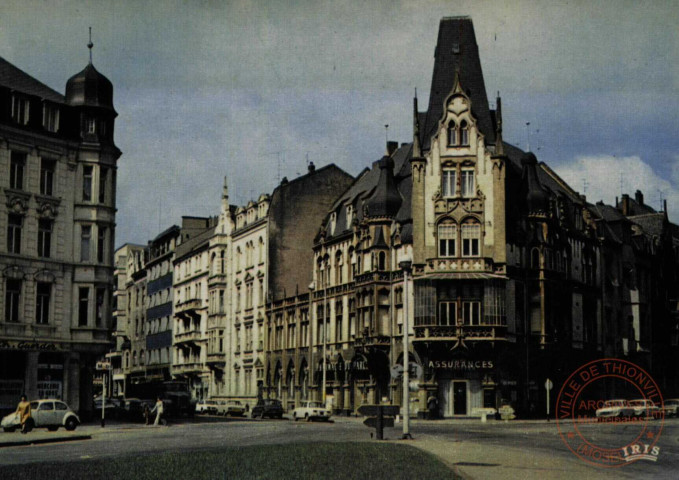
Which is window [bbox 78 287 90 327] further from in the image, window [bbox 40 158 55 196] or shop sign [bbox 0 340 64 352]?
window [bbox 40 158 55 196]

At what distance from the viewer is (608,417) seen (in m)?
63.0

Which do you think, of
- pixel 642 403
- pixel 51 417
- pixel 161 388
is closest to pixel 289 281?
pixel 161 388

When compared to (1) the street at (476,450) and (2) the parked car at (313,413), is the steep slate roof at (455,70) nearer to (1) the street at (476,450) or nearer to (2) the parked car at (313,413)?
(2) the parked car at (313,413)

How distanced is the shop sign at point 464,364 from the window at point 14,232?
2918 cm

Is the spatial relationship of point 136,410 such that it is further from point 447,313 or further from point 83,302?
point 447,313

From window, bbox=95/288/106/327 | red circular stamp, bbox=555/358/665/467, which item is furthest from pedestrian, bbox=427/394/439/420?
window, bbox=95/288/106/327

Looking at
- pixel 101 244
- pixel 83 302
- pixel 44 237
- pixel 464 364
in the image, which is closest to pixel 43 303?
pixel 83 302

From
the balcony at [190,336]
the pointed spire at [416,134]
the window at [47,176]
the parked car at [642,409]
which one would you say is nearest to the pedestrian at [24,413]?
the window at [47,176]

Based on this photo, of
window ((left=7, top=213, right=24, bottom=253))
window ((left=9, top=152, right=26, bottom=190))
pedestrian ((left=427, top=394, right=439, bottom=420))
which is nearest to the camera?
window ((left=7, top=213, right=24, bottom=253))

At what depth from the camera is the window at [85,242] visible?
57.0m

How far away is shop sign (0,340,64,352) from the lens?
173 ft

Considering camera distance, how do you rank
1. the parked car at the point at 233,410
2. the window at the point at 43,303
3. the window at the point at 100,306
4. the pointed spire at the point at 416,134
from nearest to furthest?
the window at the point at 43,303 < the window at the point at 100,306 < the pointed spire at the point at 416,134 < the parked car at the point at 233,410

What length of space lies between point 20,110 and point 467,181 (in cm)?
3102

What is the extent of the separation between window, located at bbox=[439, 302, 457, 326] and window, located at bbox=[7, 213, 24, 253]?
29.2 metres
